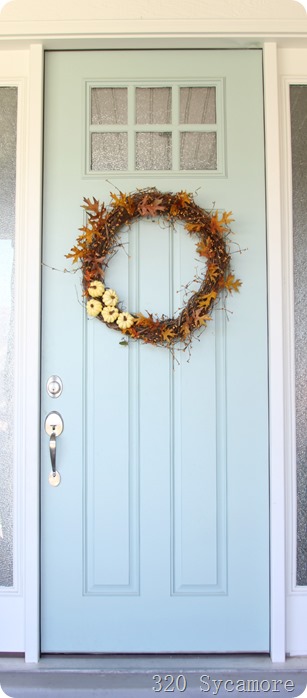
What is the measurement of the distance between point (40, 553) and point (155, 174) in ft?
4.79

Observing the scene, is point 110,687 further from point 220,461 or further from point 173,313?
point 173,313

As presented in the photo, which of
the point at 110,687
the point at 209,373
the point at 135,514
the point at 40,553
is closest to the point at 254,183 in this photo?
the point at 209,373

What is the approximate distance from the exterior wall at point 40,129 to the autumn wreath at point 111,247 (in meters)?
0.19

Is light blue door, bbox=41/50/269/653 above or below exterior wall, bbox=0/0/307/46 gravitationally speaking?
below

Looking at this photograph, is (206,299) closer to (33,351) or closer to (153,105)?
(33,351)

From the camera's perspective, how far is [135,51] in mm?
2047

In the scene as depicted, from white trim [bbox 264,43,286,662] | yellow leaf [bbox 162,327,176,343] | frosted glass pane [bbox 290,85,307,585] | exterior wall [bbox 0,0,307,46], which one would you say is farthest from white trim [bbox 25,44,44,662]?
frosted glass pane [bbox 290,85,307,585]

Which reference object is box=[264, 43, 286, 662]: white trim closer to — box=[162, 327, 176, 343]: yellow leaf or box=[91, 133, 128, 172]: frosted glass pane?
box=[162, 327, 176, 343]: yellow leaf

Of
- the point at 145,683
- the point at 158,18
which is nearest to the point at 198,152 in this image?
the point at 158,18

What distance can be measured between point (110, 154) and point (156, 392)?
904 mm

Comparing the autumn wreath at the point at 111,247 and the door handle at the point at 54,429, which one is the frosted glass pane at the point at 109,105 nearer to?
the autumn wreath at the point at 111,247

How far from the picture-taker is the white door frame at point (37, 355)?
1965mm

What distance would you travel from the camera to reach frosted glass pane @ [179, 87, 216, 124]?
6.72 feet

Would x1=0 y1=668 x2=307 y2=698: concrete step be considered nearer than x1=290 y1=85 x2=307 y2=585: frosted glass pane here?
Yes
